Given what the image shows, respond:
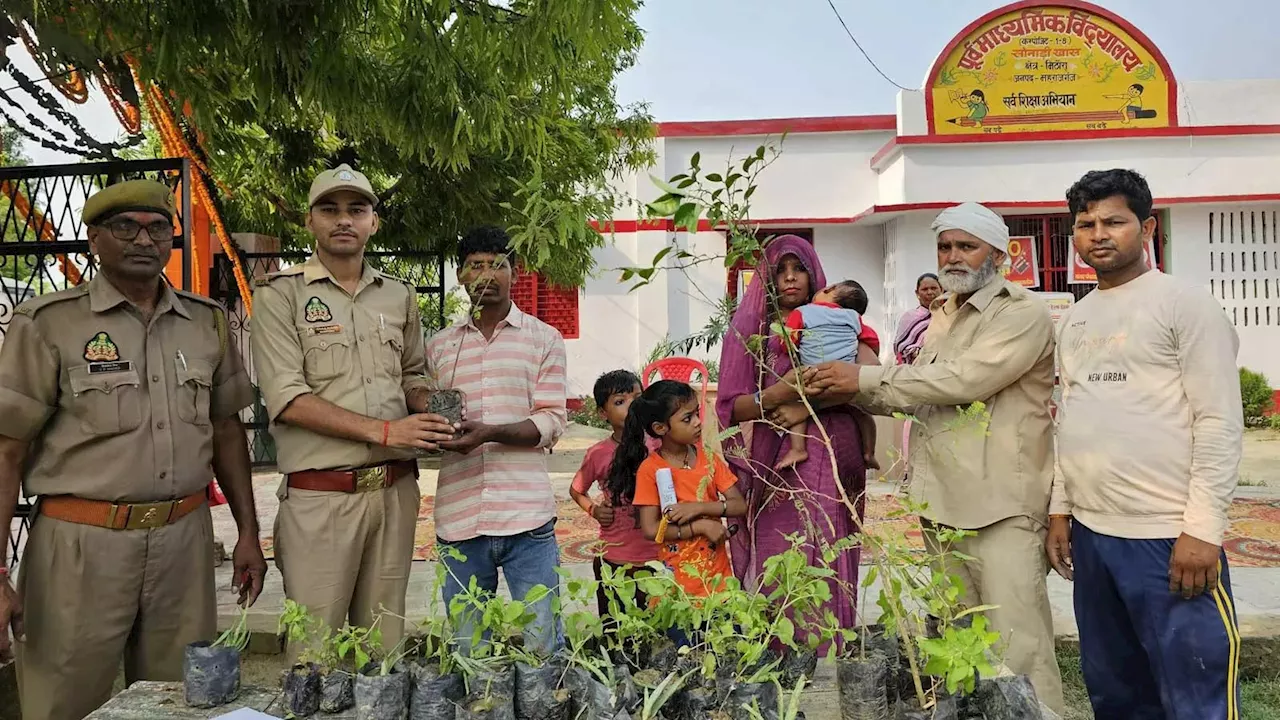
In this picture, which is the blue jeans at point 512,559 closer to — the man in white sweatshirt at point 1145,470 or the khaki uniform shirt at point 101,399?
the khaki uniform shirt at point 101,399

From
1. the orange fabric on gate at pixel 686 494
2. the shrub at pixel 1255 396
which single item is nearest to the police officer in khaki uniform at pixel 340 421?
the orange fabric on gate at pixel 686 494

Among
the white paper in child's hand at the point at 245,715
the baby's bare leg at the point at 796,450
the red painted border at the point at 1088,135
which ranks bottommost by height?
the white paper in child's hand at the point at 245,715

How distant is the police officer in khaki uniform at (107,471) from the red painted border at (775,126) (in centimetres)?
1024

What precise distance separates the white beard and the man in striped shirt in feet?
4.31

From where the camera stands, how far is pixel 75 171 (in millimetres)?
3492

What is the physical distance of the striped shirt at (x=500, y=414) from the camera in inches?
111

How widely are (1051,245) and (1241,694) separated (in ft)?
29.2

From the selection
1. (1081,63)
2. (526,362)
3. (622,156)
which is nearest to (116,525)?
(526,362)

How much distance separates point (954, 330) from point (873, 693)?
142cm

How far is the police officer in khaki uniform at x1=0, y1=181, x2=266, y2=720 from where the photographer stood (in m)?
2.39

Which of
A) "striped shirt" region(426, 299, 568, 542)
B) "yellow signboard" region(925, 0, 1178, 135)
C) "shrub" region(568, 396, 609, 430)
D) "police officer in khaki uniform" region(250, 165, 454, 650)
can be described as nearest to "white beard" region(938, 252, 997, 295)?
"striped shirt" region(426, 299, 568, 542)

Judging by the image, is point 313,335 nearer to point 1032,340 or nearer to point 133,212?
point 133,212

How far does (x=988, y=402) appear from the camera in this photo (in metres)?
2.68

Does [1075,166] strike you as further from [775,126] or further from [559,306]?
[559,306]
